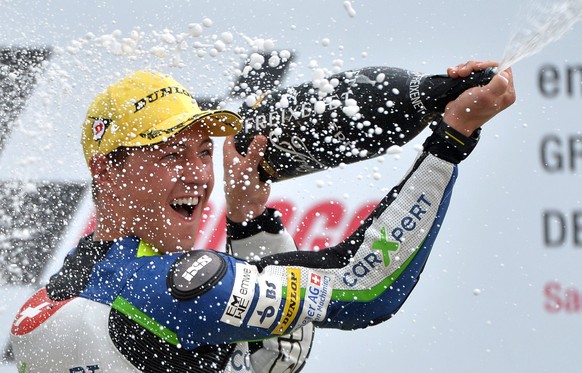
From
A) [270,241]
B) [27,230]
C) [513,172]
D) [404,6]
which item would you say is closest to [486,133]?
[513,172]

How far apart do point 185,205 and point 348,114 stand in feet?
1.37

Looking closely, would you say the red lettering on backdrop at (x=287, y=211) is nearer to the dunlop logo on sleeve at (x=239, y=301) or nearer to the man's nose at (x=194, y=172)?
the man's nose at (x=194, y=172)

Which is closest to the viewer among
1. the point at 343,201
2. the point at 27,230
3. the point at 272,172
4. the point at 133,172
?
the point at 133,172

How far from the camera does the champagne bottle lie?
2.18m

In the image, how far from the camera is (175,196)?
7.32ft

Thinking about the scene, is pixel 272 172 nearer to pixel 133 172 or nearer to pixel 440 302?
pixel 133 172

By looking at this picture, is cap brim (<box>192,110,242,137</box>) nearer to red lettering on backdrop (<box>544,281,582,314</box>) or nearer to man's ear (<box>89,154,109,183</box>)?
man's ear (<box>89,154,109,183</box>)

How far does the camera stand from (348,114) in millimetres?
2250

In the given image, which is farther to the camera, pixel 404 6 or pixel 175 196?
pixel 404 6

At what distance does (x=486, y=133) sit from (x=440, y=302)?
0.65m

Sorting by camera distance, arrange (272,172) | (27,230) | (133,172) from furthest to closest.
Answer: (27,230) < (272,172) < (133,172)

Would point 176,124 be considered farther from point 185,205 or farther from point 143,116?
point 185,205

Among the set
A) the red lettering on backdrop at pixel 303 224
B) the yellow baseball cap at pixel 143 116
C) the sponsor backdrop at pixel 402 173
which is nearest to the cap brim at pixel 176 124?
the yellow baseball cap at pixel 143 116

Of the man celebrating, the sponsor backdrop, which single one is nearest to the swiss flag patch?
the man celebrating
